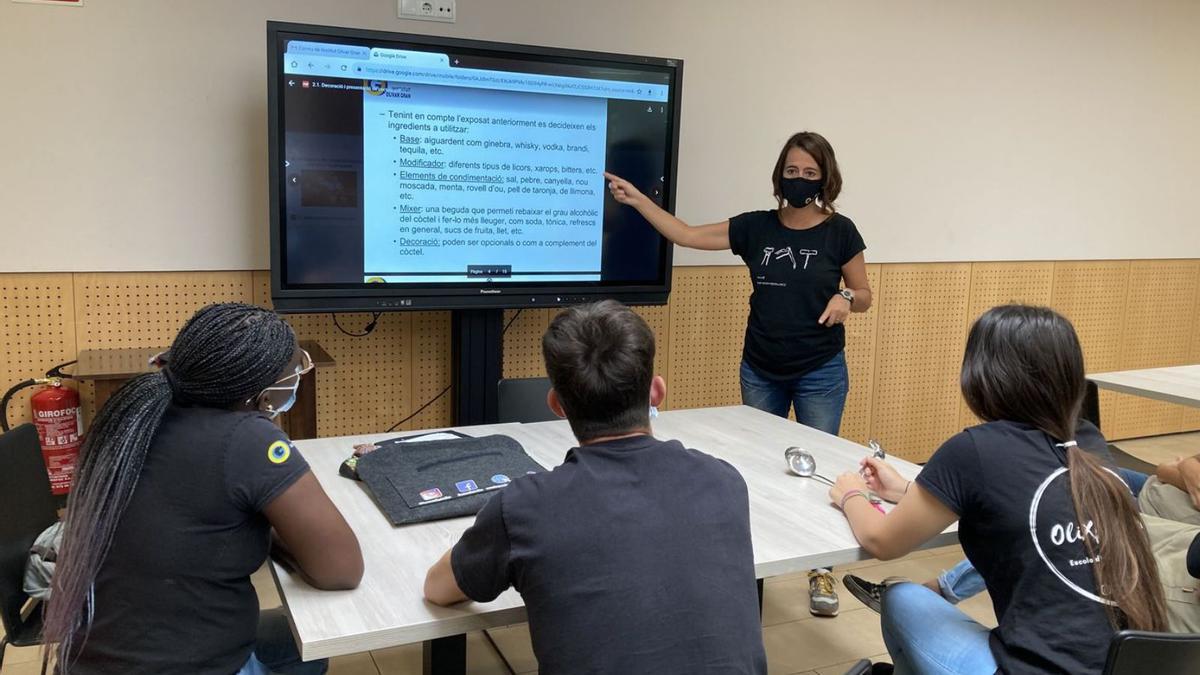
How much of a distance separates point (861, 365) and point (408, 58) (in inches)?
113

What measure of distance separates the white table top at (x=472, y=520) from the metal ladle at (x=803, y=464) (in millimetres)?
29

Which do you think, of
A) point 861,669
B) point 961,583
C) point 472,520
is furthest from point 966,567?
point 472,520

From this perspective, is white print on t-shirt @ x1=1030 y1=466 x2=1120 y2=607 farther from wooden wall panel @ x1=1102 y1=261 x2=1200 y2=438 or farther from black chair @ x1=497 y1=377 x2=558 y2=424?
wooden wall panel @ x1=1102 y1=261 x2=1200 y2=438

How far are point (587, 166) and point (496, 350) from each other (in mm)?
826

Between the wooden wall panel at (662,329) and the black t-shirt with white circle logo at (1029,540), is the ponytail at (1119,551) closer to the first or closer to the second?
the black t-shirt with white circle logo at (1029,540)

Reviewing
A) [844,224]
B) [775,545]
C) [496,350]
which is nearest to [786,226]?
[844,224]

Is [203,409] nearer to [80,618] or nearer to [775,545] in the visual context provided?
[80,618]

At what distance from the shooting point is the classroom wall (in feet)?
10.6

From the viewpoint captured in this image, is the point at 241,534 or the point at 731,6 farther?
the point at 731,6

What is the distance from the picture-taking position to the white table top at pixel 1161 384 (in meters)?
3.34

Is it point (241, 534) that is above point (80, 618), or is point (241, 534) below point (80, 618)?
above

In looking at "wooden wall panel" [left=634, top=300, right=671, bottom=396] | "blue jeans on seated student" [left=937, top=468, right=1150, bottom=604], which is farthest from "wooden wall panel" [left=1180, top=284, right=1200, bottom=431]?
"blue jeans on seated student" [left=937, top=468, right=1150, bottom=604]

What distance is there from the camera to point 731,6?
4.11 meters

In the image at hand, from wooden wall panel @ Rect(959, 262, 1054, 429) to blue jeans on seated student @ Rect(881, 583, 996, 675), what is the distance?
328 cm
